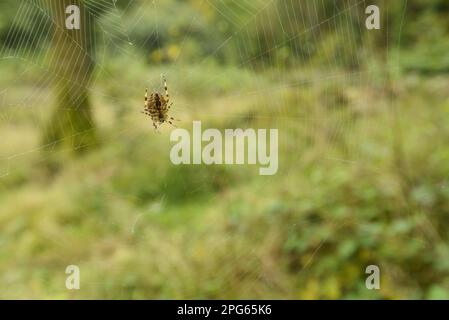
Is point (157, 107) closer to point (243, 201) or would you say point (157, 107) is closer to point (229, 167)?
point (243, 201)

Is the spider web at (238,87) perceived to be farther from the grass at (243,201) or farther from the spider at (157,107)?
the spider at (157,107)

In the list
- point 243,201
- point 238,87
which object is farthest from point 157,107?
point 238,87

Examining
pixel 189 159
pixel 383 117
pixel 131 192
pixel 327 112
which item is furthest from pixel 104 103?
pixel 383 117

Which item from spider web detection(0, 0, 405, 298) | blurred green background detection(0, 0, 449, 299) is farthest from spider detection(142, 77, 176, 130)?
blurred green background detection(0, 0, 449, 299)

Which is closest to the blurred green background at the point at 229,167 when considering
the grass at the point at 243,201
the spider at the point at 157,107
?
the grass at the point at 243,201

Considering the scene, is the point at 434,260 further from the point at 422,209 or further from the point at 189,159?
the point at 189,159

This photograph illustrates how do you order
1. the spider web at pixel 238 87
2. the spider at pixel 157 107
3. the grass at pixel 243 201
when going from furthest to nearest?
the spider web at pixel 238 87 → the spider at pixel 157 107 → the grass at pixel 243 201
